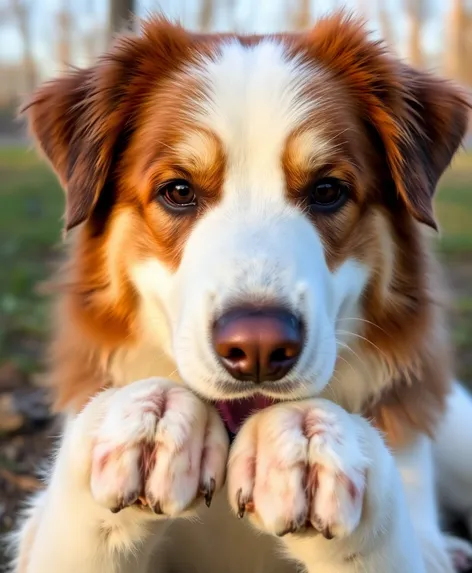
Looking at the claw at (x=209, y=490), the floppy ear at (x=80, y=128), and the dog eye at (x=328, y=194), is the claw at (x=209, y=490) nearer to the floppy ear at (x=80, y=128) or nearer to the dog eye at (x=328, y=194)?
the dog eye at (x=328, y=194)

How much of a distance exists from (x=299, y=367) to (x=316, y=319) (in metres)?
0.14

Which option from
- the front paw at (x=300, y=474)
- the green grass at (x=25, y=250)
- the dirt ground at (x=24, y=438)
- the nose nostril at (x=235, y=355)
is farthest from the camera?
the green grass at (x=25, y=250)

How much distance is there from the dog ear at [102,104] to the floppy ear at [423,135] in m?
0.78

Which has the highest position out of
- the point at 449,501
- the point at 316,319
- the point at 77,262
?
the point at 316,319

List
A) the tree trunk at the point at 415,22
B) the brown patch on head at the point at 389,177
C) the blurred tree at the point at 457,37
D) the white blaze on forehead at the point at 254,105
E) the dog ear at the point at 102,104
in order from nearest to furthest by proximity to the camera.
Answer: the white blaze on forehead at the point at 254,105, the brown patch on head at the point at 389,177, the dog ear at the point at 102,104, the tree trunk at the point at 415,22, the blurred tree at the point at 457,37

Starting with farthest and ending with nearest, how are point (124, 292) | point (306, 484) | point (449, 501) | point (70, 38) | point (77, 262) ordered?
point (70, 38) < point (449, 501) < point (77, 262) < point (124, 292) < point (306, 484)

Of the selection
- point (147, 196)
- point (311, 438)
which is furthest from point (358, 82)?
point (311, 438)

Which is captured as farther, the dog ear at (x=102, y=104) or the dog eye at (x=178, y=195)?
the dog ear at (x=102, y=104)

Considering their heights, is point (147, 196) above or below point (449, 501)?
above

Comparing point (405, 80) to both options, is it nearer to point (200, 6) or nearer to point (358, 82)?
point (358, 82)

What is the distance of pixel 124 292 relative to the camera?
8.59ft

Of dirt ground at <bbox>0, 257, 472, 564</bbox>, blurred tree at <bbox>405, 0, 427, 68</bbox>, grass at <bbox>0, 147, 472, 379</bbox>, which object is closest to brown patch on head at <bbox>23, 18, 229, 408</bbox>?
grass at <bbox>0, 147, 472, 379</bbox>

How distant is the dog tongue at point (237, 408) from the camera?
6.90ft

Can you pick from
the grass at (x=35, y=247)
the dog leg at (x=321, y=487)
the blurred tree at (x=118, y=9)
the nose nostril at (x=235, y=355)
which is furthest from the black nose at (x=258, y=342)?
the blurred tree at (x=118, y=9)
